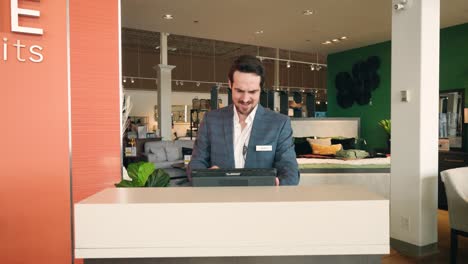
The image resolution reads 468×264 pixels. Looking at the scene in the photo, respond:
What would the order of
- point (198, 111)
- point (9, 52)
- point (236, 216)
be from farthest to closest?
point (198, 111) < point (9, 52) < point (236, 216)

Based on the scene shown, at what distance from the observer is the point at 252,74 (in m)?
1.94

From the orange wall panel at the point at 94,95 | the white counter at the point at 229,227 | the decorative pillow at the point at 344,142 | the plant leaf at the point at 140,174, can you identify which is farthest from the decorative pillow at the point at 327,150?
the white counter at the point at 229,227

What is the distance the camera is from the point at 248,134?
81.0 inches

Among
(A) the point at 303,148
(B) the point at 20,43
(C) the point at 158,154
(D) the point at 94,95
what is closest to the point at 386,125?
(A) the point at 303,148

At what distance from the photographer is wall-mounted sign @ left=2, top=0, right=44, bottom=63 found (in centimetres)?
271

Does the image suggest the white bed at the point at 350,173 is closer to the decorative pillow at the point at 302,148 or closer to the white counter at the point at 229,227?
the decorative pillow at the point at 302,148

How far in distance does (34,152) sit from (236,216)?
240cm

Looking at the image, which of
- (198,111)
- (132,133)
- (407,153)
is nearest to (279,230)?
(407,153)

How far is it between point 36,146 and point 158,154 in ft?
18.0

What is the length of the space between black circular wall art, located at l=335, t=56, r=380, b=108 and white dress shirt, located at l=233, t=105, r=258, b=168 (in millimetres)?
7105

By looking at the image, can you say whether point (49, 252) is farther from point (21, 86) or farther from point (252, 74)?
point (252, 74)

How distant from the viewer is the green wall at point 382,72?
6.69 meters

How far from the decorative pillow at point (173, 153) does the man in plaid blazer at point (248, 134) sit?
6.42m

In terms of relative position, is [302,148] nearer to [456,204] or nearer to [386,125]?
[386,125]
